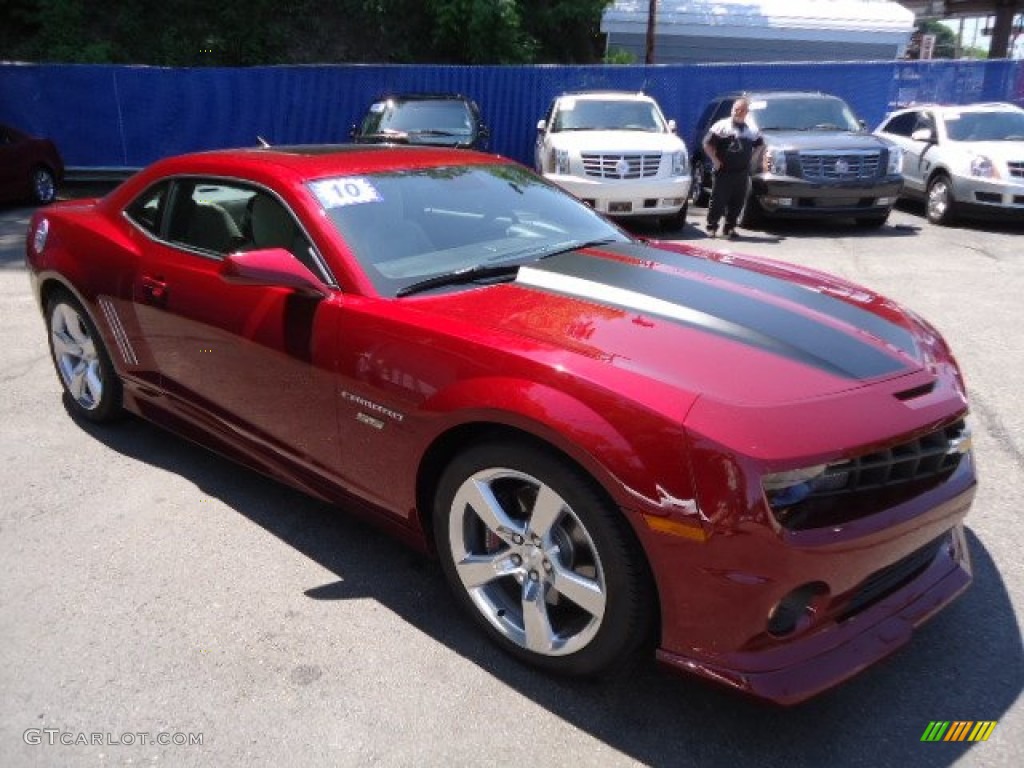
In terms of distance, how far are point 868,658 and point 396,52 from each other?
22.3m

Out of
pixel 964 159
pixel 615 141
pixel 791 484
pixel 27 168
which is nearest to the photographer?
pixel 791 484

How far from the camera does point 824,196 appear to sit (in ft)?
33.8

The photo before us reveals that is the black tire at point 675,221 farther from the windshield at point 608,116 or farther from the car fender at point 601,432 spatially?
the car fender at point 601,432

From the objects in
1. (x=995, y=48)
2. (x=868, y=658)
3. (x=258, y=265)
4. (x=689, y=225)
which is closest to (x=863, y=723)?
(x=868, y=658)

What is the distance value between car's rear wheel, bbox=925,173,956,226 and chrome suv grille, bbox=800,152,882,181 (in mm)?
1314

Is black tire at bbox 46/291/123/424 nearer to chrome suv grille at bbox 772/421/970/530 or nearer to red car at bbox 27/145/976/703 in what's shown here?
red car at bbox 27/145/976/703

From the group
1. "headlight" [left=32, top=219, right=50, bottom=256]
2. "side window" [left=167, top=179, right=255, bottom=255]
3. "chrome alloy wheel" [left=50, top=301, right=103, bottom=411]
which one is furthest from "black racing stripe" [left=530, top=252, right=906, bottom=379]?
"headlight" [left=32, top=219, right=50, bottom=256]

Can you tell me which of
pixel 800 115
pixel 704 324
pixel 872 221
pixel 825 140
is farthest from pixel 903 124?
pixel 704 324

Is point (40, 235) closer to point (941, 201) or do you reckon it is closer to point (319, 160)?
point (319, 160)

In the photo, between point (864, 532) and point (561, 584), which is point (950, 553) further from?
point (561, 584)

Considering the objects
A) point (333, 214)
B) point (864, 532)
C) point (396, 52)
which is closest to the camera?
point (864, 532)

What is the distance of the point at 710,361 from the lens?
2375 millimetres

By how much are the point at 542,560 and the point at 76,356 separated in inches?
127

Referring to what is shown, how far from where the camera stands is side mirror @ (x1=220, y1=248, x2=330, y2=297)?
2.89m
